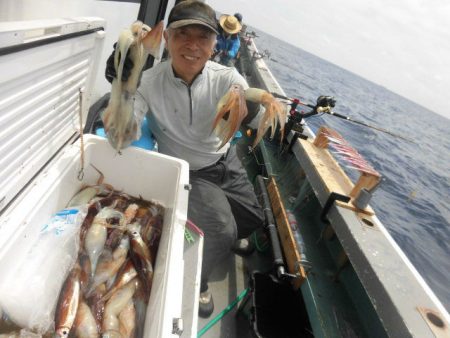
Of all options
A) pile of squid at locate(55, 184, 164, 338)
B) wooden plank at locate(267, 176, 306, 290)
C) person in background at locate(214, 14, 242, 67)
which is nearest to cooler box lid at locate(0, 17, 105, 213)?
pile of squid at locate(55, 184, 164, 338)

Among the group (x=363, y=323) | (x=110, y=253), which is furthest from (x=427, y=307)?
(x=110, y=253)

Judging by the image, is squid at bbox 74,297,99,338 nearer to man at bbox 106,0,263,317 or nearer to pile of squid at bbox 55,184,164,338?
pile of squid at bbox 55,184,164,338

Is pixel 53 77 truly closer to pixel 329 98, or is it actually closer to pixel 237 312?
pixel 237 312

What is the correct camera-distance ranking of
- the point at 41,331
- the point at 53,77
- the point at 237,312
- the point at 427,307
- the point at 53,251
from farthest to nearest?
the point at 237,312 < the point at 427,307 < the point at 53,251 < the point at 53,77 < the point at 41,331

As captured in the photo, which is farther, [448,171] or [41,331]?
[448,171]

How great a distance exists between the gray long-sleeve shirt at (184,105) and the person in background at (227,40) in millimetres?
7518

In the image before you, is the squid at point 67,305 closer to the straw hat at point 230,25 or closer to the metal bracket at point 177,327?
the metal bracket at point 177,327

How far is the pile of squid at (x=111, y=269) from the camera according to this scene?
1678mm

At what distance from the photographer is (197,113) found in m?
2.87

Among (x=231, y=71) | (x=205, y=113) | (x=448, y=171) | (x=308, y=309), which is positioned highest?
(x=231, y=71)

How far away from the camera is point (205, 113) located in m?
2.88

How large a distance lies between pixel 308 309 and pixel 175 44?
2480 millimetres

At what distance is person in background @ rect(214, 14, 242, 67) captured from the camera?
1005 cm

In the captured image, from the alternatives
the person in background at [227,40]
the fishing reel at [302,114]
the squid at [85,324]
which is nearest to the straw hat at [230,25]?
the person in background at [227,40]
